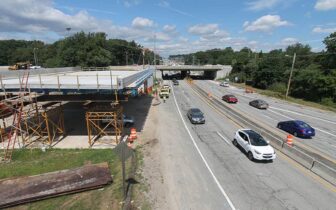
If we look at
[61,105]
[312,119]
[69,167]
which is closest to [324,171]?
[69,167]

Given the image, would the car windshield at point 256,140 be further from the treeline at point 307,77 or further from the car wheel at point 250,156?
the treeline at point 307,77

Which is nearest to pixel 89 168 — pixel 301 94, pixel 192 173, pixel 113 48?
pixel 192 173

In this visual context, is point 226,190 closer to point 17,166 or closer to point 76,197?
point 76,197

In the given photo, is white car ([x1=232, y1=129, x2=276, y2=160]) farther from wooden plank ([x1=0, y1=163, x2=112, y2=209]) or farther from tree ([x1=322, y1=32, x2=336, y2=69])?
tree ([x1=322, y1=32, x2=336, y2=69])

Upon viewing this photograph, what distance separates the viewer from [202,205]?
12172 mm

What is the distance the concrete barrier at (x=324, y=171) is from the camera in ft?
48.8

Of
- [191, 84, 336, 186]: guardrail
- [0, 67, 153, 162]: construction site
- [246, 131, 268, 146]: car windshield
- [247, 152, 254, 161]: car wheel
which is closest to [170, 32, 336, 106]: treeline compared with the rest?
[191, 84, 336, 186]: guardrail

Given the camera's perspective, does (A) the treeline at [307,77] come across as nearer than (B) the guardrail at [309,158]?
No

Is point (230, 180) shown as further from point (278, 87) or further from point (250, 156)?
point (278, 87)

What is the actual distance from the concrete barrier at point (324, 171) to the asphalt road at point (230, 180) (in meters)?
0.54

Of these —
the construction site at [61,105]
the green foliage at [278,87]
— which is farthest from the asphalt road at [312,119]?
the green foliage at [278,87]

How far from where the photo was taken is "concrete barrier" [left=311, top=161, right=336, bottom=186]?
48.8 feet

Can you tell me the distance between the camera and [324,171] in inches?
615

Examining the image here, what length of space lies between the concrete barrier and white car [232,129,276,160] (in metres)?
2.67
